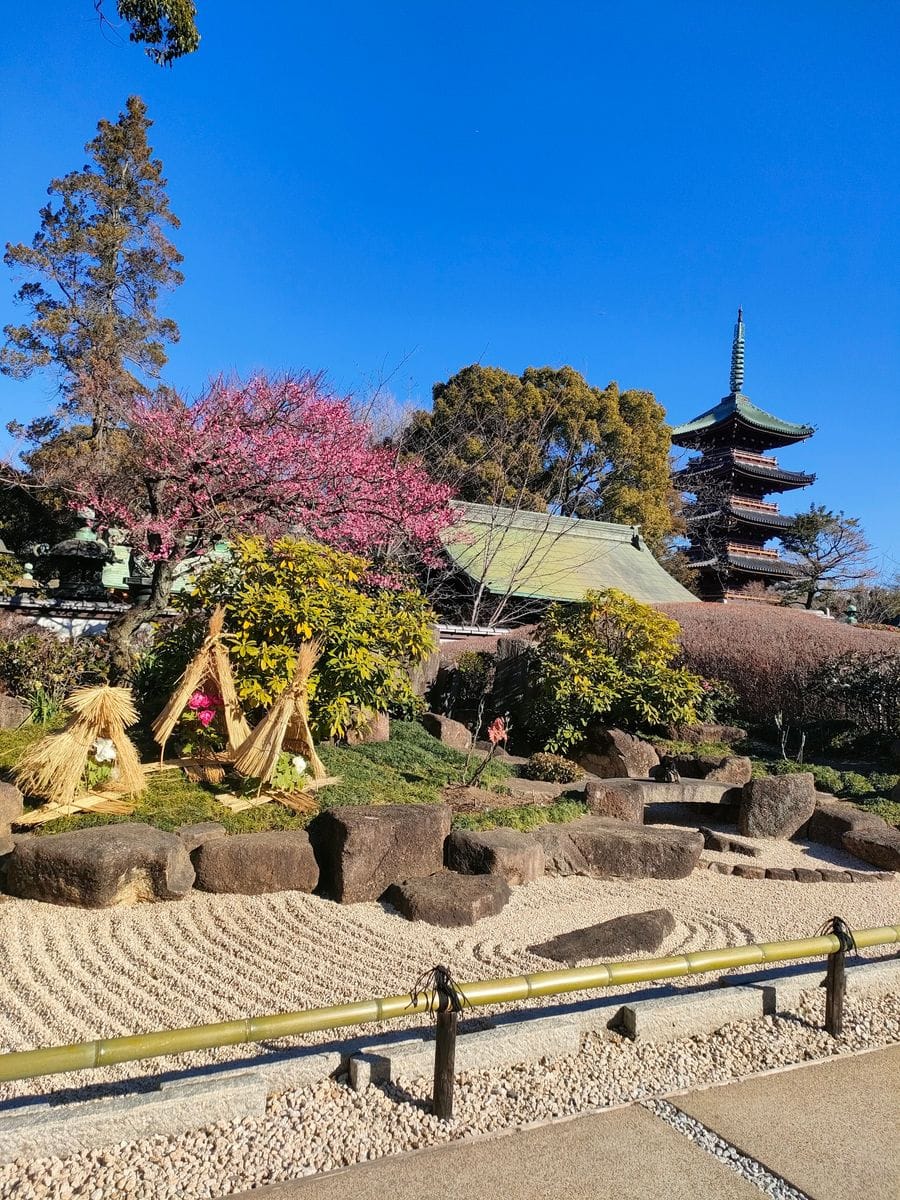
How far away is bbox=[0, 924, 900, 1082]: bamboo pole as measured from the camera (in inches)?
88.2

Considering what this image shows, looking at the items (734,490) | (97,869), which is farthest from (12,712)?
(734,490)

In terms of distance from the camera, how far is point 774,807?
23.6 feet

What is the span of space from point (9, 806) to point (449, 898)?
8.84 feet

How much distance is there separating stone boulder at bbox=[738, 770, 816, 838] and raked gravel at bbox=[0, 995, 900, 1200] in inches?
153

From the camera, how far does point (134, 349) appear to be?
652 inches

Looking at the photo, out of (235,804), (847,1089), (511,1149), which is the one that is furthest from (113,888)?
(847,1089)

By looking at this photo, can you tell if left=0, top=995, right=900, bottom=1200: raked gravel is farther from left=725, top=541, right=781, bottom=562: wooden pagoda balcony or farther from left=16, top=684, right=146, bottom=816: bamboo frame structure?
left=725, top=541, right=781, bottom=562: wooden pagoda balcony

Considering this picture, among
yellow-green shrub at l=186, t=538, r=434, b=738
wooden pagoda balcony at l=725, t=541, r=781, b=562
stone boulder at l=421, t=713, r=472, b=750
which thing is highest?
wooden pagoda balcony at l=725, t=541, r=781, b=562

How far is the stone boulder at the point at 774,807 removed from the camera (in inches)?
282

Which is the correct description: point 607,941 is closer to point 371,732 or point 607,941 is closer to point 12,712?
point 371,732

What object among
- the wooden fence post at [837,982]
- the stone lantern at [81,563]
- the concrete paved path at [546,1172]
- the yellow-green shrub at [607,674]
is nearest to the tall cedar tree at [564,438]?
the stone lantern at [81,563]

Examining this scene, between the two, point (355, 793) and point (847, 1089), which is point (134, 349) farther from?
point (847, 1089)

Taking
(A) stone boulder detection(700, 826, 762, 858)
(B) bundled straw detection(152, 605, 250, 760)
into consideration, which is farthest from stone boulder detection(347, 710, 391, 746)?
(A) stone boulder detection(700, 826, 762, 858)

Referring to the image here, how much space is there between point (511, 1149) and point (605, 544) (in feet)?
62.2
